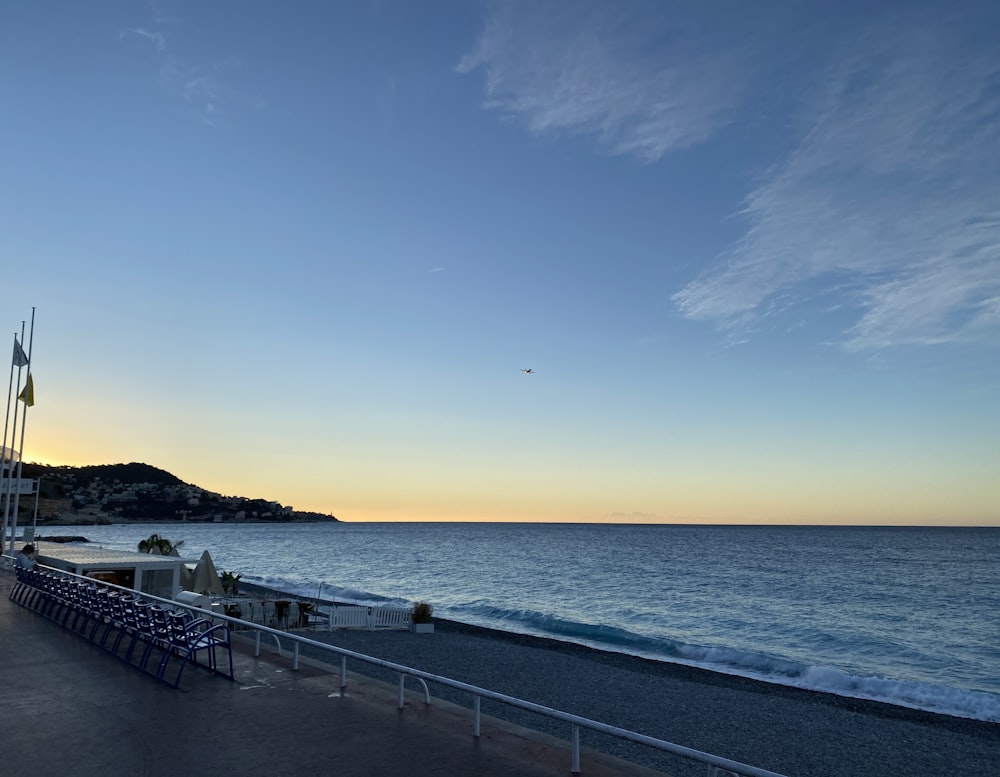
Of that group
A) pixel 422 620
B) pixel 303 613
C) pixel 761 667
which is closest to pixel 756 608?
pixel 761 667

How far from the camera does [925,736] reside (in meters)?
16.8

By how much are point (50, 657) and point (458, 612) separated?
107 ft

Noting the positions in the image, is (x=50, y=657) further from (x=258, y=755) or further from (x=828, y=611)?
(x=828, y=611)

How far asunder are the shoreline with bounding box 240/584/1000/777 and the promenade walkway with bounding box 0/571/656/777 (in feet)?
19.4

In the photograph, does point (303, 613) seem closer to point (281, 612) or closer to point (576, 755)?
point (281, 612)

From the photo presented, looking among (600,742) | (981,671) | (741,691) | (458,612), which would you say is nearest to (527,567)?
(458,612)

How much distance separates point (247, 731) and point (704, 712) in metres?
13.3

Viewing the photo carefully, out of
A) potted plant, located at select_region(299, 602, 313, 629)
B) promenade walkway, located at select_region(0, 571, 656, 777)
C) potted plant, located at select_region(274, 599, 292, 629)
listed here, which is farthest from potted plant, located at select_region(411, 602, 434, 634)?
promenade walkway, located at select_region(0, 571, 656, 777)

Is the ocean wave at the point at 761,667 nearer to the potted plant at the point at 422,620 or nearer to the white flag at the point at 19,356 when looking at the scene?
the potted plant at the point at 422,620

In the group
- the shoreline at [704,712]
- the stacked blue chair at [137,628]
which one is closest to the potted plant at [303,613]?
the shoreline at [704,712]

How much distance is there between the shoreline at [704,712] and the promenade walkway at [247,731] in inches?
233

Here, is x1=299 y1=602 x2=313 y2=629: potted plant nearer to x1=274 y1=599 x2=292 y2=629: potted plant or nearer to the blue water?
x1=274 y1=599 x2=292 y2=629: potted plant

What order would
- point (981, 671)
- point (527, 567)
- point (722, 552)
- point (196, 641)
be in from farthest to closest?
1. point (722, 552)
2. point (527, 567)
3. point (981, 671)
4. point (196, 641)

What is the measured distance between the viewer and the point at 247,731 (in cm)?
738
